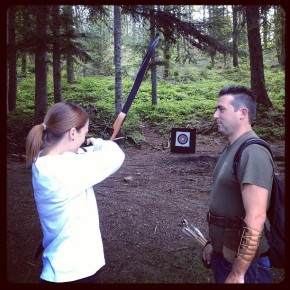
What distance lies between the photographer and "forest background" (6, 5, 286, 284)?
16.9ft

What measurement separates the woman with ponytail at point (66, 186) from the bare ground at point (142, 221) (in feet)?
5.99

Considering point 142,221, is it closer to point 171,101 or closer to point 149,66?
point 149,66

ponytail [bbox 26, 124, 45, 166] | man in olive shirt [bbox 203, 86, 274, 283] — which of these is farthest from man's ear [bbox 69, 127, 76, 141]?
man in olive shirt [bbox 203, 86, 274, 283]

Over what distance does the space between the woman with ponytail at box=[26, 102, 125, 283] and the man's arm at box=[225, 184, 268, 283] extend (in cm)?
76

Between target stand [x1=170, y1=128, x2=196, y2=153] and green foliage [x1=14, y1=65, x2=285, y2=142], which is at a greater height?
green foliage [x1=14, y1=65, x2=285, y2=142]

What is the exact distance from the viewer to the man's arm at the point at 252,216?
1.68 meters

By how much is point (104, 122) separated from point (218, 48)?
8.42 meters

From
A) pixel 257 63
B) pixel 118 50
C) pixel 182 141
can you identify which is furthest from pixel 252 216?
pixel 257 63

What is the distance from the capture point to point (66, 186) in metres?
1.67

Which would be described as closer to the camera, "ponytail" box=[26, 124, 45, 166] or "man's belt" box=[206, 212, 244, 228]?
"ponytail" box=[26, 124, 45, 166]

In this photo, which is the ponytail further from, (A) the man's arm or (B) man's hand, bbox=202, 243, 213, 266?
(B) man's hand, bbox=202, 243, 213, 266

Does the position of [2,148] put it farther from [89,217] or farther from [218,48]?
[218,48]

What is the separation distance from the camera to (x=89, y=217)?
1.80 metres
